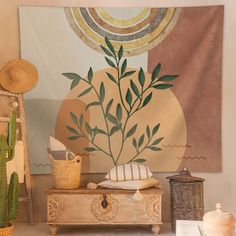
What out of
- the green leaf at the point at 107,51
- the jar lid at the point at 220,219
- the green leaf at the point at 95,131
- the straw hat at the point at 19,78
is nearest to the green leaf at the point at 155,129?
the green leaf at the point at 95,131

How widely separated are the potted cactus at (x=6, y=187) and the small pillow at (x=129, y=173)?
83cm

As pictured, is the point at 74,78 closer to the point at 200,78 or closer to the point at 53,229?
the point at 200,78

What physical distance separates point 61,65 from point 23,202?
1357 millimetres

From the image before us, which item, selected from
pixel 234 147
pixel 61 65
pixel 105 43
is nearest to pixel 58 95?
pixel 61 65

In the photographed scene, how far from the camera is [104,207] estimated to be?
13.3 feet

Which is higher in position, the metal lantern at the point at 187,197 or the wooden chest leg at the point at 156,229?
the metal lantern at the point at 187,197

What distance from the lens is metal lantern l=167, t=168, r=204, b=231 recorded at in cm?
414

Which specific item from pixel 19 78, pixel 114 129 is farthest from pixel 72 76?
pixel 114 129

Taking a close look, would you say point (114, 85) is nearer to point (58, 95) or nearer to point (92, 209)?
point (58, 95)

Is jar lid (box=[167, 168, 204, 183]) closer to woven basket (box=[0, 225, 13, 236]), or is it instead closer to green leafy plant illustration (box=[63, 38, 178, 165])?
green leafy plant illustration (box=[63, 38, 178, 165])

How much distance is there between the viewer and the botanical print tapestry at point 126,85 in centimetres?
460

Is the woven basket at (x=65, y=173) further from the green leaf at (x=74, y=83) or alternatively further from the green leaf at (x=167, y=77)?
the green leaf at (x=167, y=77)

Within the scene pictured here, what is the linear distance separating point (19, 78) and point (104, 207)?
4.62 feet

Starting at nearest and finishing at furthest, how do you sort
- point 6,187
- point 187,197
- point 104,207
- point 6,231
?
point 6,231, point 6,187, point 104,207, point 187,197
